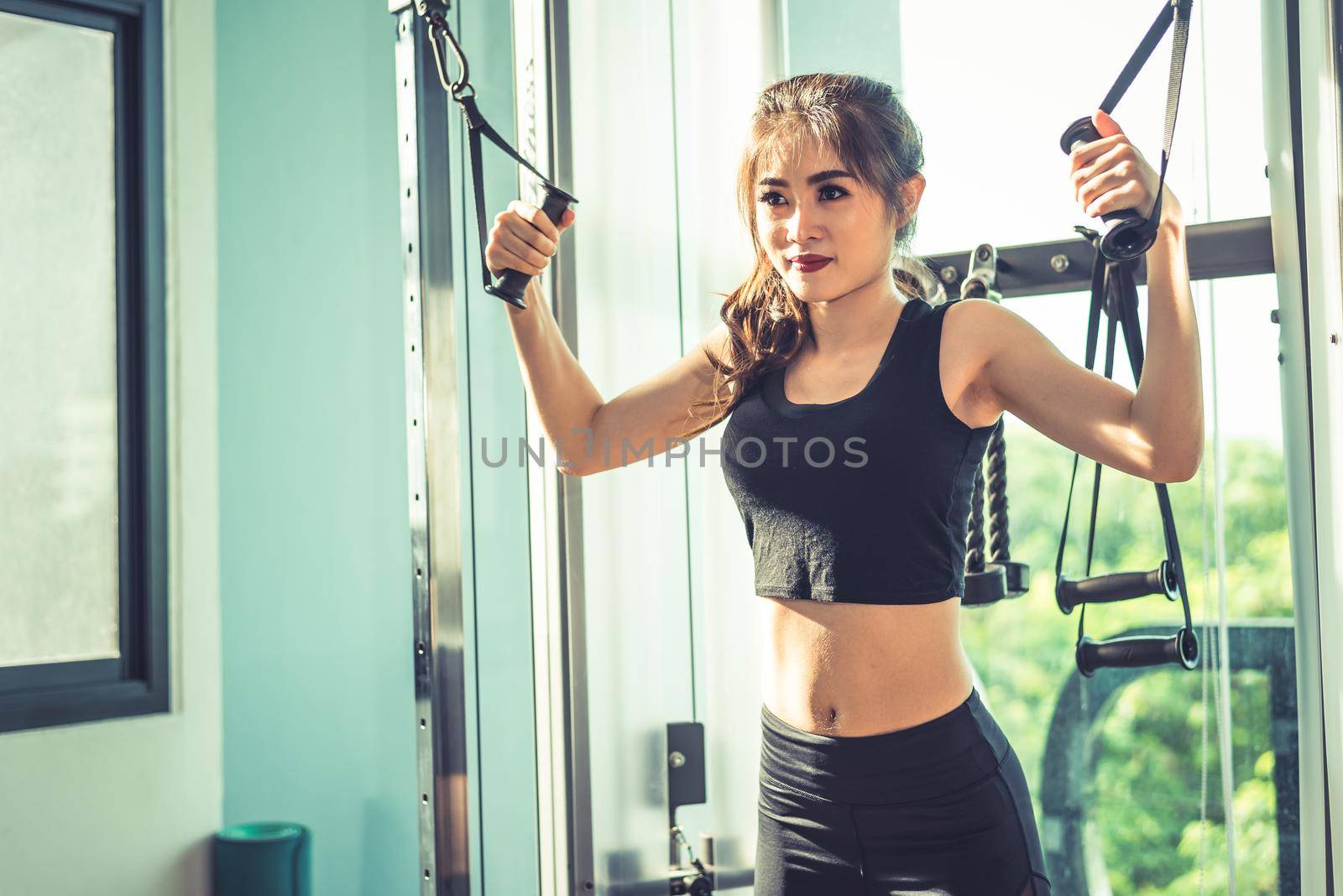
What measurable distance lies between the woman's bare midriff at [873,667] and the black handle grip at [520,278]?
44 centimetres

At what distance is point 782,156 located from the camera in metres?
1.12

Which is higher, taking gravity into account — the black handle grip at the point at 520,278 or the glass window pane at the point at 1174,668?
the black handle grip at the point at 520,278

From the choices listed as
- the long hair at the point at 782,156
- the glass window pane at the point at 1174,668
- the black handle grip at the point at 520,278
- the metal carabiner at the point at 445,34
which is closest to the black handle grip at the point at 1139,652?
the glass window pane at the point at 1174,668

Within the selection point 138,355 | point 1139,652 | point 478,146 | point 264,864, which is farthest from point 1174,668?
point 138,355

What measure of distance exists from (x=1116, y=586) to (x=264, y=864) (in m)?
1.61

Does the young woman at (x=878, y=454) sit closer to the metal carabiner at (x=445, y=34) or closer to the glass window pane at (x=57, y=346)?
the metal carabiner at (x=445, y=34)

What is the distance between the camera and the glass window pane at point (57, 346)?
2021mm

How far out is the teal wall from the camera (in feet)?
7.29

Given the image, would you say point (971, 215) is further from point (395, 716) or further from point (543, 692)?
point (395, 716)

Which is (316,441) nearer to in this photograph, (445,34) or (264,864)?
(264,864)

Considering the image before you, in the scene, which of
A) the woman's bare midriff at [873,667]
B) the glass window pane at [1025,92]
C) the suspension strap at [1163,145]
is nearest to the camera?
the suspension strap at [1163,145]

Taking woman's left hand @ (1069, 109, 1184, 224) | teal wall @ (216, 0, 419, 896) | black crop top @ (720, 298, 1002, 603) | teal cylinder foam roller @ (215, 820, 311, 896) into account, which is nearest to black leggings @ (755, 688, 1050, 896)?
black crop top @ (720, 298, 1002, 603)

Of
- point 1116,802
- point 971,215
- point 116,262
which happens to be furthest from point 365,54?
point 1116,802

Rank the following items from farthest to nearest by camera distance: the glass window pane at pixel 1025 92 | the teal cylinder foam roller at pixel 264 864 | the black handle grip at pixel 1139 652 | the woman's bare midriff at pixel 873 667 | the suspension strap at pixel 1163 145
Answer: the teal cylinder foam roller at pixel 264 864
the glass window pane at pixel 1025 92
the black handle grip at pixel 1139 652
the woman's bare midriff at pixel 873 667
the suspension strap at pixel 1163 145
